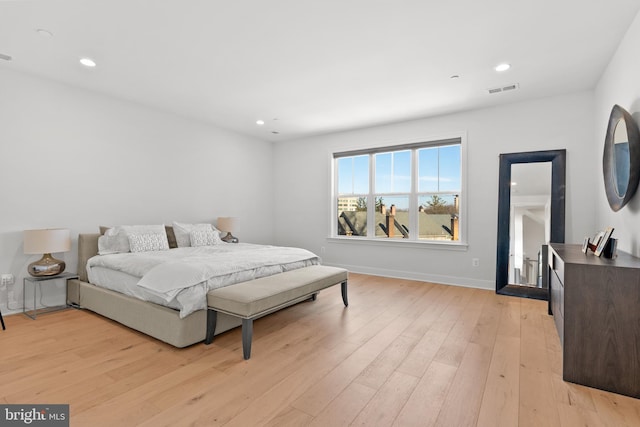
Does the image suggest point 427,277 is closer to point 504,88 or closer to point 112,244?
point 504,88

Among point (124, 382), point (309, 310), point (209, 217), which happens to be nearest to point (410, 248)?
point (309, 310)

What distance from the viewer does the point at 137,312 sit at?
2.93m

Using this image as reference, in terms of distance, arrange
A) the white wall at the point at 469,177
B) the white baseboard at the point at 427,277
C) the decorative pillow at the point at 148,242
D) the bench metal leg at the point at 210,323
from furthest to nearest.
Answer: the white baseboard at the point at 427,277, the white wall at the point at 469,177, the decorative pillow at the point at 148,242, the bench metal leg at the point at 210,323

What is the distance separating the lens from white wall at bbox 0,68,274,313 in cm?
346

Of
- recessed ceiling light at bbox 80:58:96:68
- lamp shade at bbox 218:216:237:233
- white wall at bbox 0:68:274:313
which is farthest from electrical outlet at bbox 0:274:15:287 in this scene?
lamp shade at bbox 218:216:237:233

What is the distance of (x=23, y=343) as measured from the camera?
2.70m

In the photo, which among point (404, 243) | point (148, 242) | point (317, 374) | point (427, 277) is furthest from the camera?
point (404, 243)

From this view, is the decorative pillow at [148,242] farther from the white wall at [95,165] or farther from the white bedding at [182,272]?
the white wall at [95,165]

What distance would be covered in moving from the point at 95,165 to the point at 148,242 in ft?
4.04

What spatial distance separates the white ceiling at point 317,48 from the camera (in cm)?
239

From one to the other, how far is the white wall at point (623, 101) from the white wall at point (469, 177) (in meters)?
0.26

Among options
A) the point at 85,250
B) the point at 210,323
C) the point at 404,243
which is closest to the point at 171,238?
the point at 85,250

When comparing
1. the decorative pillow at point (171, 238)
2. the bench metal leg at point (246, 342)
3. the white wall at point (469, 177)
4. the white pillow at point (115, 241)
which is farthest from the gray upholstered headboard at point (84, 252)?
the white wall at point (469, 177)

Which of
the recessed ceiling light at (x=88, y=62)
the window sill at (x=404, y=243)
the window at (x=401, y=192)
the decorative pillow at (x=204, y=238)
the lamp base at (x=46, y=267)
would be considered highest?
the recessed ceiling light at (x=88, y=62)
